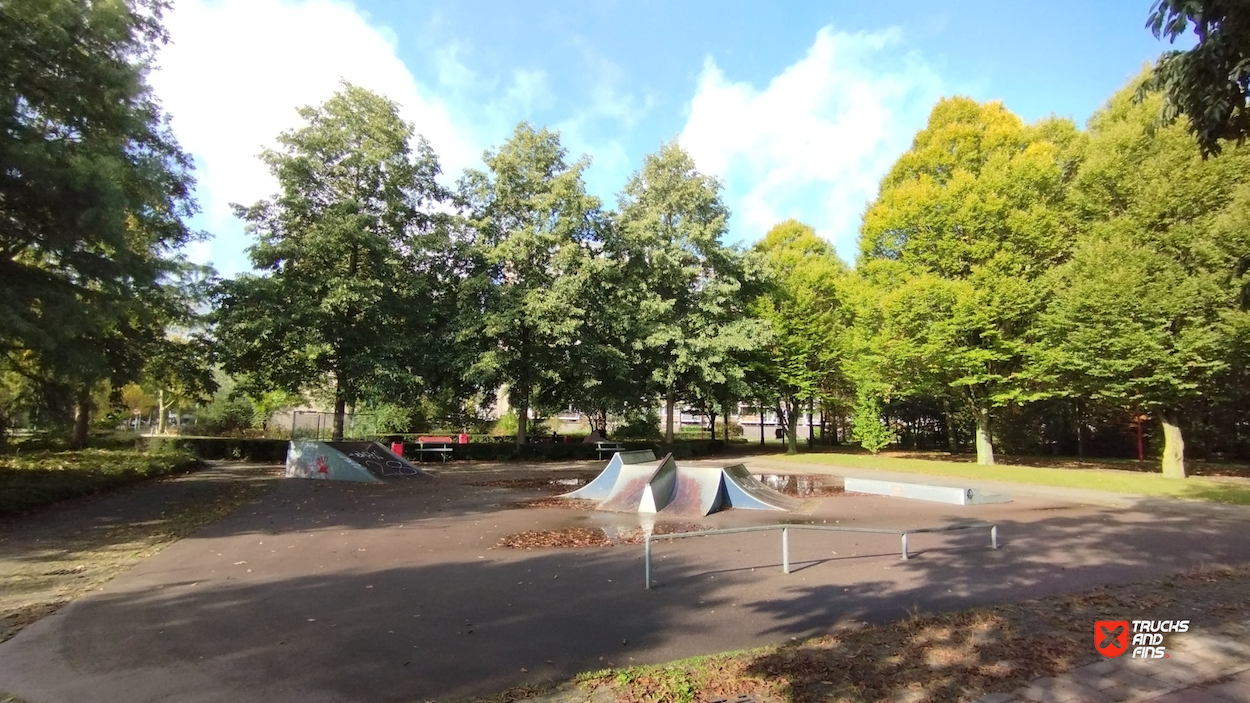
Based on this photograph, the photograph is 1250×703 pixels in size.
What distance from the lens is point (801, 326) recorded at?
118 feet

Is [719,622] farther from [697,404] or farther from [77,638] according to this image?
[697,404]

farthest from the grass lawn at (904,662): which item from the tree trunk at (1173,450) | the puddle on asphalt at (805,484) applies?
the tree trunk at (1173,450)

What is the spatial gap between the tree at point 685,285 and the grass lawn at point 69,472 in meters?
19.7

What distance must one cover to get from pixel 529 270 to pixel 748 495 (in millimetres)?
19430

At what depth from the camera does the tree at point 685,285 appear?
32.0 m

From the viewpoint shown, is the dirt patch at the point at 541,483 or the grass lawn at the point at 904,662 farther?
the dirt patch at the point at 541,483

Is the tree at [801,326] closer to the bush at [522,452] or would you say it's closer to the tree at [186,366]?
the bush at [522,452]

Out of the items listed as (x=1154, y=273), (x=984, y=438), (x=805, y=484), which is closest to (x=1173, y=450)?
(x=1154, y=273)

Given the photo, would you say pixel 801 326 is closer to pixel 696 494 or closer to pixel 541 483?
pixel 541 483

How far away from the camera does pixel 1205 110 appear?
6.38 metres

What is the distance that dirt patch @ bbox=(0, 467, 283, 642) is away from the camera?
23.7 feet

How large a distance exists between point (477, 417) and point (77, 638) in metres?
39.5

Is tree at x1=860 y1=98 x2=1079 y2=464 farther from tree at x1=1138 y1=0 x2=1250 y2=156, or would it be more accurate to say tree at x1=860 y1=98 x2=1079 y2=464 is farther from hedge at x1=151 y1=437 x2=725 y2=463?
tree at x1=1138 y1=0 x2=1250 y2=156

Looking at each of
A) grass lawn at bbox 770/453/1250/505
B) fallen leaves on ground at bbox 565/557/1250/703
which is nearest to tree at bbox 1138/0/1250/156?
fallen leaves on ground at bbox 565/557/1250/703
